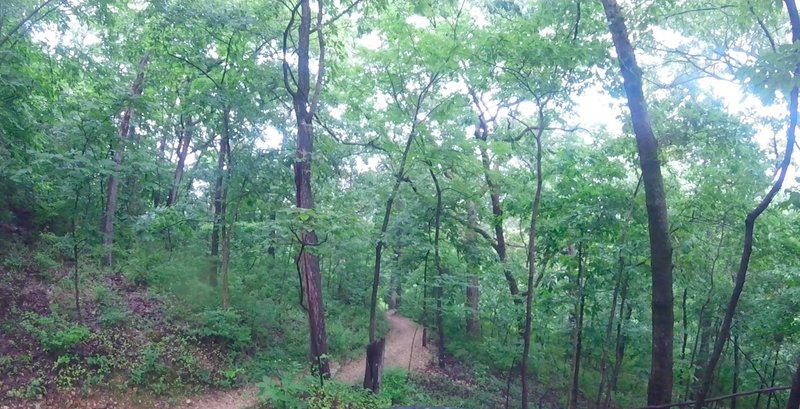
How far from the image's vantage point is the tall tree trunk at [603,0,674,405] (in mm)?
6449

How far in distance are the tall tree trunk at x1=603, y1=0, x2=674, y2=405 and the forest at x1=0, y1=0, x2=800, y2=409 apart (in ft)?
0.09

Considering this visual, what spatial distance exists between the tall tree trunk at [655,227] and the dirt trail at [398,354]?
6.44m

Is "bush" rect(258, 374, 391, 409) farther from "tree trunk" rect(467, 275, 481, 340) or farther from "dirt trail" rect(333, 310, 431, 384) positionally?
"tree trunk" rect(467, 275, 481, 340)

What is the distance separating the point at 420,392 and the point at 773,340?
319 inches

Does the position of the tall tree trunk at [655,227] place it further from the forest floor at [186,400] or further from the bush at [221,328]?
the bush at [221,328]

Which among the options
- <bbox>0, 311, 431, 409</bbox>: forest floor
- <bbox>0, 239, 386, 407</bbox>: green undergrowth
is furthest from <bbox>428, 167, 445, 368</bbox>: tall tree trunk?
<bbox>0, 239, 386, 407</bbox>: green undergrowth

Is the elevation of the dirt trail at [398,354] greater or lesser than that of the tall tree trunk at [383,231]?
lesser

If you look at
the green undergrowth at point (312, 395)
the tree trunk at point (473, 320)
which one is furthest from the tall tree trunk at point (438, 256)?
the green undergrowth at point (312, 395)

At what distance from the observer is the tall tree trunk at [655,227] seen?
6.45 meters

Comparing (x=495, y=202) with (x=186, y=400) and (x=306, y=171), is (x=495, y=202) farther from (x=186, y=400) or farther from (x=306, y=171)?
(x=186, y=400)

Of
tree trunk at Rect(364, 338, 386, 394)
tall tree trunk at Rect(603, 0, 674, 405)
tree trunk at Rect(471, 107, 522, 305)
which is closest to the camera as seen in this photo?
tall tree trunk at Rect(603, 0, 674, 405)

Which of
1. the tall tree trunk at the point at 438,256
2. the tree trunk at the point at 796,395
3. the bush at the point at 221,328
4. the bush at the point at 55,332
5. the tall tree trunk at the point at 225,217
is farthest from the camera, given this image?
the tall tree trunk at the point at 438,256

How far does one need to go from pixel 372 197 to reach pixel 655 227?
8218 mm

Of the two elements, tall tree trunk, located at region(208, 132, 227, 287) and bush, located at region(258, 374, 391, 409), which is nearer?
bush, located at region(258, 374, 391, 409)
